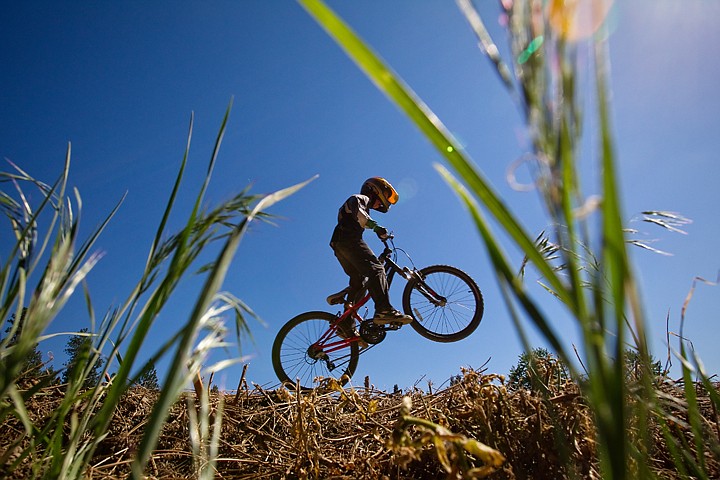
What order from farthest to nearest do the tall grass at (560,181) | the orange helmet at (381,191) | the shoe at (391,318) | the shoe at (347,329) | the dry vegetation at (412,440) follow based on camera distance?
the orange helmet at (381,191), the shoe at (347,329), the shoe at (391,318), the dry vegetation at (412,440), the tall grass at (560,181)

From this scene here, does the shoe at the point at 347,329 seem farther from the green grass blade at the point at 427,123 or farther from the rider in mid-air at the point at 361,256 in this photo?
the green grass blade at the point at 427,123

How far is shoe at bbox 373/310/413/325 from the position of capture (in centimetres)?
498

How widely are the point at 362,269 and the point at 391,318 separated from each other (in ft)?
2.20

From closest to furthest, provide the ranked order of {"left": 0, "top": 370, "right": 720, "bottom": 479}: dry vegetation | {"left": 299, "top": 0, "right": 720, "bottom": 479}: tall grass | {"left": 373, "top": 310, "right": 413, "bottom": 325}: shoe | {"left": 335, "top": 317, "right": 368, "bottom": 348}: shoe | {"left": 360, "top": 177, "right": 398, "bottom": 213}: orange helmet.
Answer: {"left": 299, "top": 0, "right": 720, "bottom": 479}: tall grass → {"left": 0, "top": 370, "right": 720, "bottom": 479}: dry vegetation → {"left": 373, "top": 310, "right": 413, "bottom": 325}: shoe → {"left": 335, "top": 317, "right": 368, "bottom": 348}: shoe → {"left": 360, "top": 177, "right": 398, "bottom": 213}: orange helmet

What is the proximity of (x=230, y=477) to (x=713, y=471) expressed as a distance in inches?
48.7

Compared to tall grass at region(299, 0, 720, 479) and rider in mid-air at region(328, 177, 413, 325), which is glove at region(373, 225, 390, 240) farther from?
→ tall grass at region(299, 0, 720, 479)

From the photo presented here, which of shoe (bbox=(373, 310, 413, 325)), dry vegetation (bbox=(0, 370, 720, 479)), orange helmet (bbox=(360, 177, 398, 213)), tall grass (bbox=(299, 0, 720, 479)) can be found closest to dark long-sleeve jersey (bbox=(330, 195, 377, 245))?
orange helmet (bbox=(360, 177, 398, 213))

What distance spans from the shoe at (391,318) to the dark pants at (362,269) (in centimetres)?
6

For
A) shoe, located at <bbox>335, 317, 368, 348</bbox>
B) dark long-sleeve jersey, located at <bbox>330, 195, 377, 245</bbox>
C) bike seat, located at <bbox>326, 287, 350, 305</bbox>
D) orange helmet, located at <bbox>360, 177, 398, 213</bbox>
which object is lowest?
shoe, located at <bbox>335, 317, 368, 348</bbox>

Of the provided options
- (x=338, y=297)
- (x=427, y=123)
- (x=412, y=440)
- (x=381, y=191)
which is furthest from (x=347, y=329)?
(x=427, y=123)

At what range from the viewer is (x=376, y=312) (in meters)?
5.10

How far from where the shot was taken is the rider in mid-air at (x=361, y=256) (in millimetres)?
5070

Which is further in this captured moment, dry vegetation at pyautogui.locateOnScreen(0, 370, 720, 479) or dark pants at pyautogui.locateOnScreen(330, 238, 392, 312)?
dark pants at pyautogui.locateOnScreen(330, 238, 392, 312)

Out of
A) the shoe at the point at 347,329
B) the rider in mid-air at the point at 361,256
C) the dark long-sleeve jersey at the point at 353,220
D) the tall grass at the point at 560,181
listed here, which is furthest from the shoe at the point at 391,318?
the tall grass at the point at 560,181
